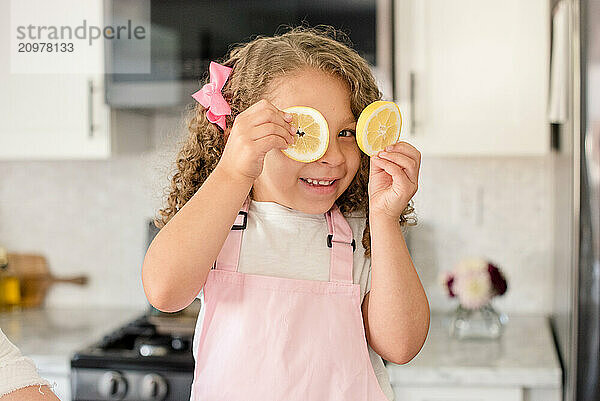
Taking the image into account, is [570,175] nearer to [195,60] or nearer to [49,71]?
[195,60]

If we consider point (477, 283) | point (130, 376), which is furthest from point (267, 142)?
point (477, 283)

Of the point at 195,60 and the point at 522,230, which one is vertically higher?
the point at 195,60

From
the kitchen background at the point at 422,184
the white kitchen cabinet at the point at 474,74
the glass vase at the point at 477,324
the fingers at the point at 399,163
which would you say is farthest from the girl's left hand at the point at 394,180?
the glass vase at the point at 477,324

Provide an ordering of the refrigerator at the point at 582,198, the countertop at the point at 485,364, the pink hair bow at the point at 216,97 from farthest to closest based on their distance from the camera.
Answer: the countertop at the point at 485,364 < the refrigerator at the point at 582,198 < the pink hair bow at the point at 216,97

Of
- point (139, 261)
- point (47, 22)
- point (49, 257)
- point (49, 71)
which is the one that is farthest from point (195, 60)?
point (49, 257)

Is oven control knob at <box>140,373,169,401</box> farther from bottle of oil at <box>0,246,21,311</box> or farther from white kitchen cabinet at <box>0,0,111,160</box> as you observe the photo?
bottle of oil at <box>0,246,21,311</box>

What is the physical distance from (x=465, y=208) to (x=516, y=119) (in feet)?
1.29

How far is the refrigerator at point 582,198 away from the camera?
149cm

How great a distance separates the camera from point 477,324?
6.18 ft

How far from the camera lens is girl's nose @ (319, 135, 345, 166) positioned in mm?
836

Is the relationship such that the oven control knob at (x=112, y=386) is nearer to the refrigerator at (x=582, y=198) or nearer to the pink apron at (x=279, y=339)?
the pink apron at (x=279, y=339)

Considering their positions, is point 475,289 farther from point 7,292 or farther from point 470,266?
point 7,292

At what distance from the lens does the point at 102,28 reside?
5.62 ft

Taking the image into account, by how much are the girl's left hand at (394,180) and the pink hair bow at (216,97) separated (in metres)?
0.19
